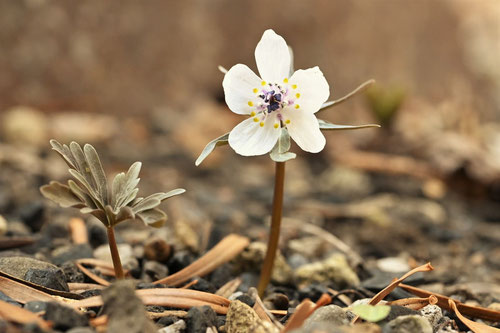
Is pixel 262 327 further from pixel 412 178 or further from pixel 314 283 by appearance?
pixel 412 178

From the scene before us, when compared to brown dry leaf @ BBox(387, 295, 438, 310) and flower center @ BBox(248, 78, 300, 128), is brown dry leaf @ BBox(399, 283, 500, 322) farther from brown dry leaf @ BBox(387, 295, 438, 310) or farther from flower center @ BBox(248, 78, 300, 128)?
flower center @ BBox(248, 78, 300, 128)

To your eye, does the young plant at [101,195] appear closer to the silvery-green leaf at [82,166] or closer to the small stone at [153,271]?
the silvery-green leaf at [82,166]

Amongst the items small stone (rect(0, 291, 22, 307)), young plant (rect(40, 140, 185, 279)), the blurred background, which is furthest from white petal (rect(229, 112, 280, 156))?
the blurred background

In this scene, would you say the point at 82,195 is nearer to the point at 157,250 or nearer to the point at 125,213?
the point at 125,213

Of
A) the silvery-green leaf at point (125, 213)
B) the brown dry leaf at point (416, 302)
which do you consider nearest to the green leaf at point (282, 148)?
the silvery-green leaf at point (125, 213)

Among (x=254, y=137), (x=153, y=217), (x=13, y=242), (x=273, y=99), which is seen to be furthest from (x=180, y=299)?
(x=13, y=242)
